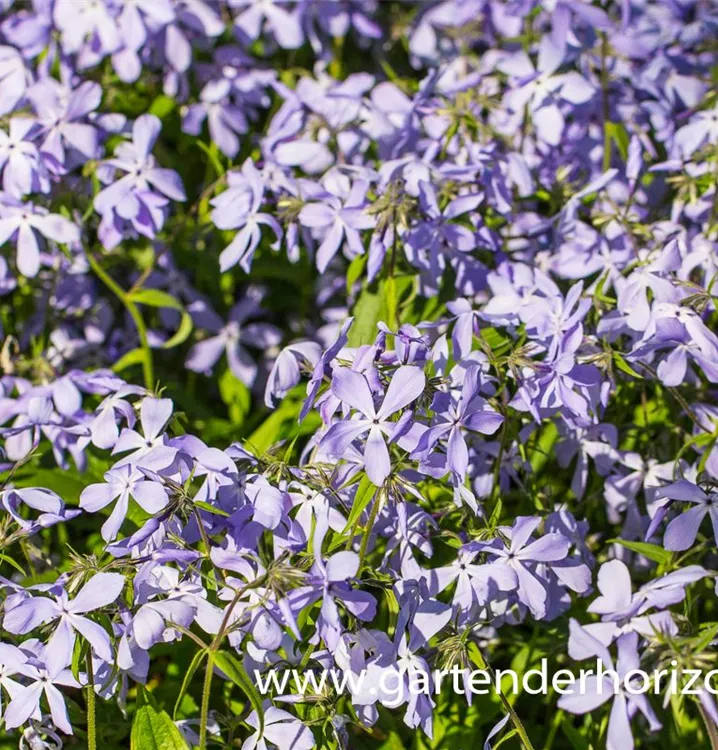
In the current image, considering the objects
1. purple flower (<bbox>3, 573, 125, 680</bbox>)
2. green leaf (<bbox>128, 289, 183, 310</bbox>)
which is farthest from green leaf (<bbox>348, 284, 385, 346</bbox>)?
purple flower (<bbox>3, 573, 125, 680</bbox>)

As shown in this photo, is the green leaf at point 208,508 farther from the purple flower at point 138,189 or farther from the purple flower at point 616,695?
the purple flower at point 138,189

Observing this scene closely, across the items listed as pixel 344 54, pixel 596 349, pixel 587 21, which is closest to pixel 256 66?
pixel 344 54

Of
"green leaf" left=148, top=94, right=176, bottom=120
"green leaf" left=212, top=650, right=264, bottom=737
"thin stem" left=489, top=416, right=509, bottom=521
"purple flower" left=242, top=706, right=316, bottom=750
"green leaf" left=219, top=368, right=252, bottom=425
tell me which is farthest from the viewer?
"green leaf" left=148, top=94, right=176, bottom=120

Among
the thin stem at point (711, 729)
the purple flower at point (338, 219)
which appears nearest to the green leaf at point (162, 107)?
the purple flower at point (338, 219)

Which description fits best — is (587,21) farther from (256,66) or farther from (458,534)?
(458,534)

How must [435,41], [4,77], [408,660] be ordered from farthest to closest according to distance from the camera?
[435,41]
[4,77]
[408,660]

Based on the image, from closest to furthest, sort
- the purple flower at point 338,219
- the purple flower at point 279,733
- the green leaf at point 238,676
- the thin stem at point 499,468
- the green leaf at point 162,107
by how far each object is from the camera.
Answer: the green leaf at point 238,676 → the purple flower at point 279,733 → the thin stem at point 499,468 → the purple flower at point 338,219 → the green leaf at point 162,107

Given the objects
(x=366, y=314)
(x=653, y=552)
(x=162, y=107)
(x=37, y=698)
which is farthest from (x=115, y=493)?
(x=162, y=107)

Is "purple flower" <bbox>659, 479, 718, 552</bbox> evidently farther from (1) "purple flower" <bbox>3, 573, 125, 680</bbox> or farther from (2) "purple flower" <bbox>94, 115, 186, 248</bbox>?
(2) "purple flower" <bbox>94, 115, 186, 248</bbox>
